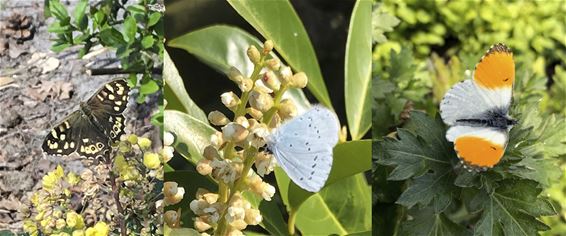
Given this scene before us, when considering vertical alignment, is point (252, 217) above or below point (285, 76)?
below

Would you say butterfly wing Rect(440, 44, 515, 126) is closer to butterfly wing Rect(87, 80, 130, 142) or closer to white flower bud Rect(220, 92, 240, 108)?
white flower bud Rect(220, 92, 240, 108)

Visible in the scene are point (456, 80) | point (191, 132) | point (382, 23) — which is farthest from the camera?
point (456, 80)

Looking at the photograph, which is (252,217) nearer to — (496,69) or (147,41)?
(147,41)

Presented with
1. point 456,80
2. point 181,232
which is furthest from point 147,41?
point 456,80

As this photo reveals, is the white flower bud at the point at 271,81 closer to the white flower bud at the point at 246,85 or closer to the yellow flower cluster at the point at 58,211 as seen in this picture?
the white flower bud at the point at 246,85

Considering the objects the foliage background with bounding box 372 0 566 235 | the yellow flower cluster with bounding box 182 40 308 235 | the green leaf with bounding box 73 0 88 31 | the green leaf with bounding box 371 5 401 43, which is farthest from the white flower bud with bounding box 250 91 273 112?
the green leaf with bounding box 371 5 401 43

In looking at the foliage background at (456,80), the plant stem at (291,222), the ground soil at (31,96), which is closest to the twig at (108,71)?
the ground soil at (31,96)
